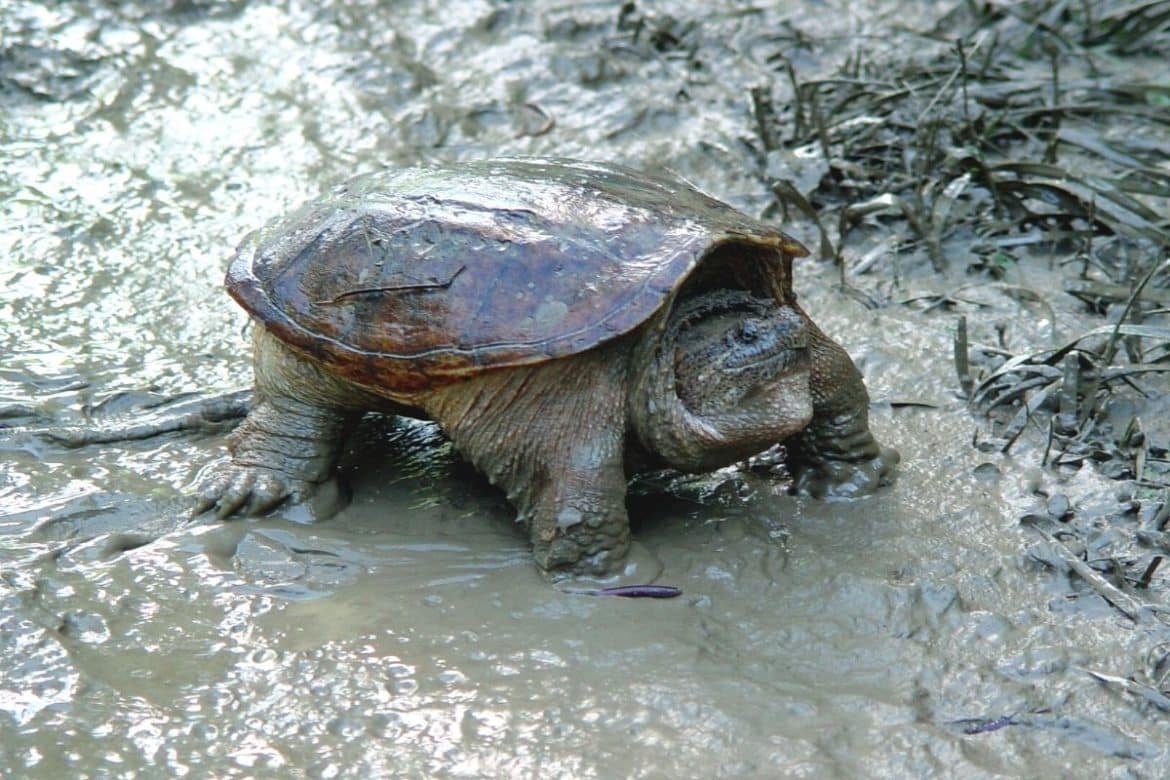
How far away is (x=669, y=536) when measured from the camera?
376cm

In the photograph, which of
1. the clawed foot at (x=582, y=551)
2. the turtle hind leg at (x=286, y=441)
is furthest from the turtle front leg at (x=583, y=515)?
the turtle hind leg at (x=286, y=441)

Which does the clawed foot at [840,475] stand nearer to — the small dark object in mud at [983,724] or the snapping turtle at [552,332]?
the snapping turtle at [552,332]

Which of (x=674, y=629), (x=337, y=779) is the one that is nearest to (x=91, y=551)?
(x=337, y=779)

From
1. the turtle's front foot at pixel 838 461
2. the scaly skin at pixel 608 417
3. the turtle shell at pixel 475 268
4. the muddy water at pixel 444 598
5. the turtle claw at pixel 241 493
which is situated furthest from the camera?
the turtle's front foot at pixel 838 461

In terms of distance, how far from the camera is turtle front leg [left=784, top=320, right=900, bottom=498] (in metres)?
3.85

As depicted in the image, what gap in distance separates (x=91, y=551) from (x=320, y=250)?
40.1 inches

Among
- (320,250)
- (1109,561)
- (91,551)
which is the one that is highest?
(320,250)

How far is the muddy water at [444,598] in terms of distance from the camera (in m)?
2.93

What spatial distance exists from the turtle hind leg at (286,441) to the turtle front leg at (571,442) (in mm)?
497

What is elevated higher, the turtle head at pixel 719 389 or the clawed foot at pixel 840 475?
the turtle head at pixel 719 389

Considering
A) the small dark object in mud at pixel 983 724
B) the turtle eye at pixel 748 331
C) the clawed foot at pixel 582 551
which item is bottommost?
the small dark object in mud at pixel 983 724

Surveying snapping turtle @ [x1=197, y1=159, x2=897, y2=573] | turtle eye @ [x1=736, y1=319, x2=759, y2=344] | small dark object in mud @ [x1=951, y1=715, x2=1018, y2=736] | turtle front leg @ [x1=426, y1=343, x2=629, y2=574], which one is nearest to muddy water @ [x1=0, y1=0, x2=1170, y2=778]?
small dark object in mud @ [x1=951, y1=715, x2=1018, y2=736]

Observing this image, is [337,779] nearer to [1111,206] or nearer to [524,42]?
[1111,206]

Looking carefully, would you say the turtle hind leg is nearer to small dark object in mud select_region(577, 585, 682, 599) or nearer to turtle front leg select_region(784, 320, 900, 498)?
small dark object in mud select_region(577, 585, 682, 599)
